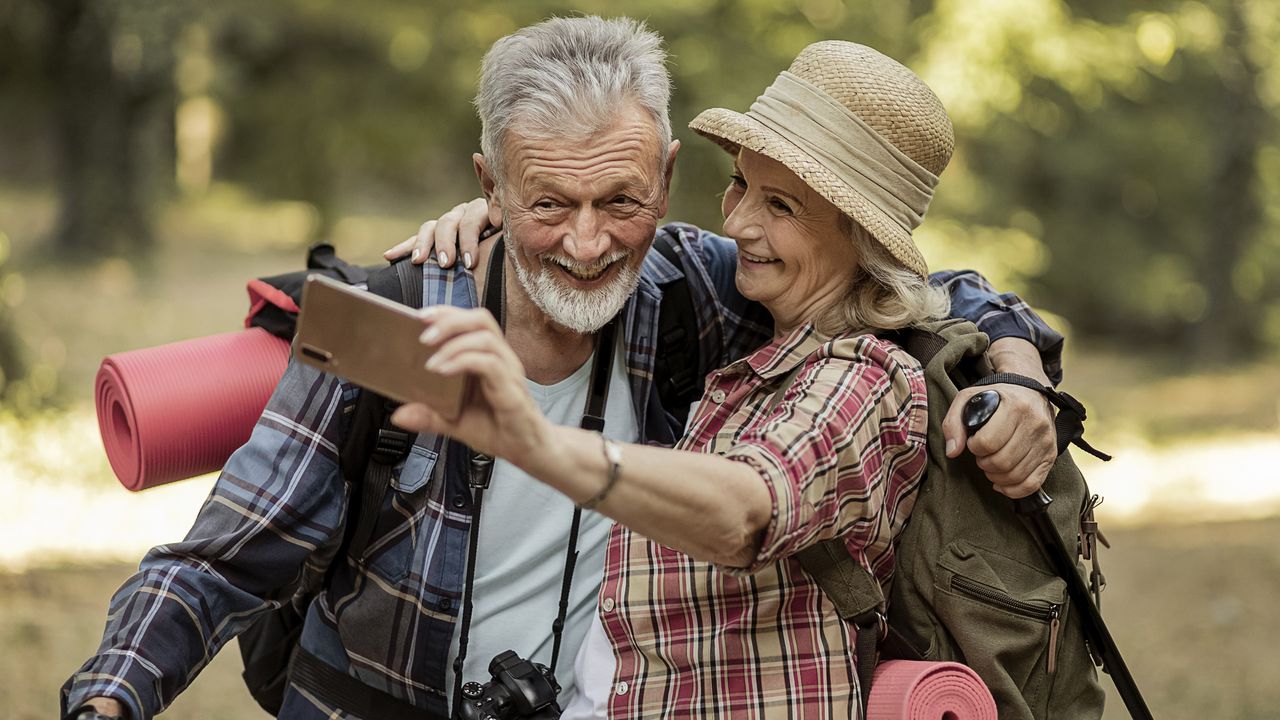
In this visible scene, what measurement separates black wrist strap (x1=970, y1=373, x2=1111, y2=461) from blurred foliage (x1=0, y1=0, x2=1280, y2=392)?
25.3ft

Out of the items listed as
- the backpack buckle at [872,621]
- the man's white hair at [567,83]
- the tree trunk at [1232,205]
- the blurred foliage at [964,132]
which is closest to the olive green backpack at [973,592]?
the backpack buckle at [872,621]

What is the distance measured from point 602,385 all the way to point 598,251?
0.39 meters

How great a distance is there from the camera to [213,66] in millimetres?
17312

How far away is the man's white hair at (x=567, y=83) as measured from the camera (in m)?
2.62

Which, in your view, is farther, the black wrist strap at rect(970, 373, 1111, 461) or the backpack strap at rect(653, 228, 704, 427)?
the backpack strap at rect(653, 228, 704, 427)

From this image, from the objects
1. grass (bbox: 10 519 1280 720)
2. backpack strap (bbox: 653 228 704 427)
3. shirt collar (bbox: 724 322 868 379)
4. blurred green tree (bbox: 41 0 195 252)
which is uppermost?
shirt collar (bbox: 724 322 868 379)

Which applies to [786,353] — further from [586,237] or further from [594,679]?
[594,679]

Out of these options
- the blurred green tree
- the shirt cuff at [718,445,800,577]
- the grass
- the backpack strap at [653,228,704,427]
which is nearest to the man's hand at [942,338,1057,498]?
the shirt cuff at [718,445,800,577]

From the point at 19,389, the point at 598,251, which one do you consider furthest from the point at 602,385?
A: the point at 19,389

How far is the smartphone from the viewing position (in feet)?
5.79

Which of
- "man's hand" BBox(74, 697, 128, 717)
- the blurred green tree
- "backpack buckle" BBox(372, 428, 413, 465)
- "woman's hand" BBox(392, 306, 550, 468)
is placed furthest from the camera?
the blurred green tree

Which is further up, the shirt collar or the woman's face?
the woman's face

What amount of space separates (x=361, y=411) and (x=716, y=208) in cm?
785

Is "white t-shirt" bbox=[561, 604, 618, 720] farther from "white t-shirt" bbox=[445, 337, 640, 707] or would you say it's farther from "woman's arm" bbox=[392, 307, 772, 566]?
"woman's arm" bbox=[392, 307, 772, 566]
